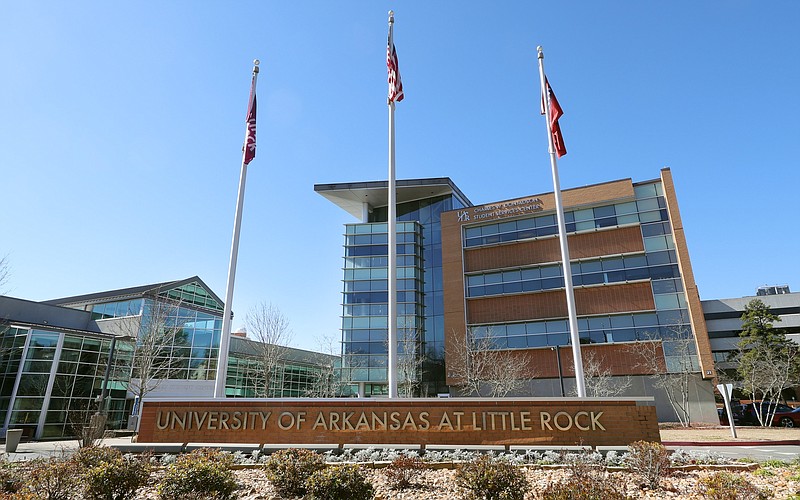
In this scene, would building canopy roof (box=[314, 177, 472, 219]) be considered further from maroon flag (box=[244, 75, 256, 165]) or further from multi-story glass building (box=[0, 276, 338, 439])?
maroon flag (box=[244, 75, 256, 165])

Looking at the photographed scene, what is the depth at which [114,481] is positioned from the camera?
27.2 feet

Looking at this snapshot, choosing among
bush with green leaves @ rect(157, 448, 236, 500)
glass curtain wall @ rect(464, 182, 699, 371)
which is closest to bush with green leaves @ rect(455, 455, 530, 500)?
bush with green leaves @ rect(157, 448, 236, 500)

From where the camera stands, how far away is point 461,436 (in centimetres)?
1370

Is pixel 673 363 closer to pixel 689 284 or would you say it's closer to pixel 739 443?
pixel 689 284

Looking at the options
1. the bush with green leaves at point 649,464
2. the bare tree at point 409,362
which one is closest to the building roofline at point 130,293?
the bare tree at point 409,362

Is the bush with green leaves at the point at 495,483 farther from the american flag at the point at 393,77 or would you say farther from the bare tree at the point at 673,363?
the bare tree at the point at 673,363

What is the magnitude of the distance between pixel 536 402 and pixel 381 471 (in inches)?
216

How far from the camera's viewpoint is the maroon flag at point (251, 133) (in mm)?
18891

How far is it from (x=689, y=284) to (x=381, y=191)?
2858cm

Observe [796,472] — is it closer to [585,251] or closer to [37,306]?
[585,251]

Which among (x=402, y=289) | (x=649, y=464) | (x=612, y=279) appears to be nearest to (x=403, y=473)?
(x=649, y=464)

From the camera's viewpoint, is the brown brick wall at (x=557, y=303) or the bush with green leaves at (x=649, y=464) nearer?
the bush with green leaves at (x=649, y=464)

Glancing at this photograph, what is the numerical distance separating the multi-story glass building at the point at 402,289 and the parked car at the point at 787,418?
24134mm

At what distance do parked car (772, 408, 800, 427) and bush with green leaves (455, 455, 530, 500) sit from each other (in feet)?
106
